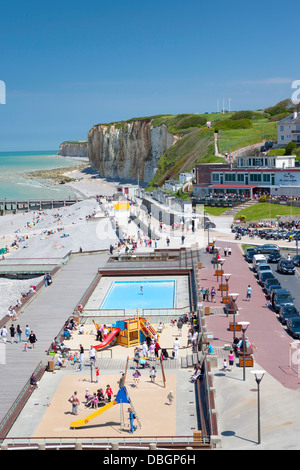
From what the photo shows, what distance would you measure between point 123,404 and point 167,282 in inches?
838

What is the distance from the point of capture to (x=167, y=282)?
4156 cm

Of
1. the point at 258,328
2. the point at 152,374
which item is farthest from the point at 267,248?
the point at 152,374

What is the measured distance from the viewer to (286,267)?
131 feet

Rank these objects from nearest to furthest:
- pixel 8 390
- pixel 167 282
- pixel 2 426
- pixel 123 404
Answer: pixel 2 426, pixel 123 404, pixel 8 390, pixel 167 282

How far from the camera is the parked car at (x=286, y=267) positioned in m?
39.8

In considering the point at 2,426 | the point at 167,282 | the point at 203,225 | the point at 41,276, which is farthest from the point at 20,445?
the point at 203,225

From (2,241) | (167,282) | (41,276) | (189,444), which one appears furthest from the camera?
(2,241)

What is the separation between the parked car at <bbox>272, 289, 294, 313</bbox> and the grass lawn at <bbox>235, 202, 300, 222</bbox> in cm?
2890

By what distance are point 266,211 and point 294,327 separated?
120 ft

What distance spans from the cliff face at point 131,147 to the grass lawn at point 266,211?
2669 inches

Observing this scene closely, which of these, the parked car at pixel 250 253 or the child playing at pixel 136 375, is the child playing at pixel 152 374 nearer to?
the child playing at pixel 136 375

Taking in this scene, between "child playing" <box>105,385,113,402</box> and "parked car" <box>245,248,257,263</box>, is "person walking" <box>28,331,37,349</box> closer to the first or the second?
"child playing" <box>105,385,113,402</box>

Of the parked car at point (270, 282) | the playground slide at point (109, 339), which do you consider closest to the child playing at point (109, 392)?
the playground slide at point (109, 339)
